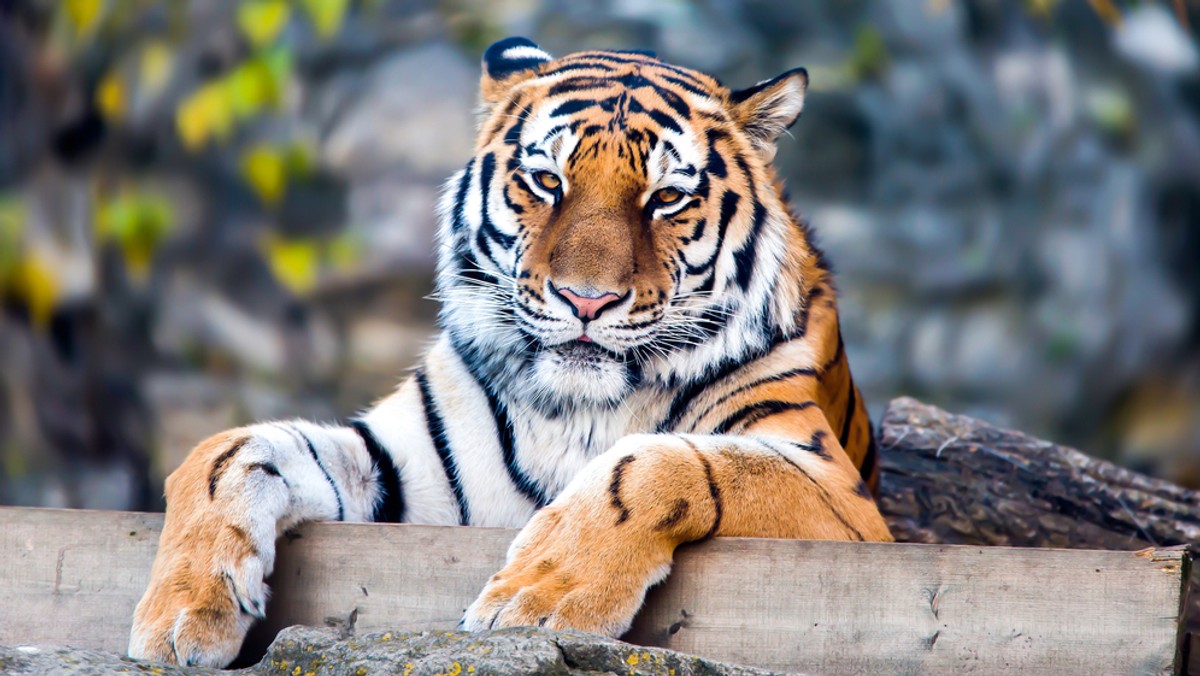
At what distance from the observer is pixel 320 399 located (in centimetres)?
464

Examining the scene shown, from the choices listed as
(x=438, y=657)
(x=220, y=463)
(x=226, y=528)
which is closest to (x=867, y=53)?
(x=220, y=463)

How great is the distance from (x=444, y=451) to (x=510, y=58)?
0.90 metres

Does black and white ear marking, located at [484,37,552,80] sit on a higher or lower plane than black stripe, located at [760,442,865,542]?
higher

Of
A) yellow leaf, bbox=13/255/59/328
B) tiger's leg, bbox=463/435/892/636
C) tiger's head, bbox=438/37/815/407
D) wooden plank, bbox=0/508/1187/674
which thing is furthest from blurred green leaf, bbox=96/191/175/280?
tiger's leg, bbox=463/435/892/636

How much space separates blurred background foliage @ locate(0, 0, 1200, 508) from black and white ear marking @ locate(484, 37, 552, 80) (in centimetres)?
196

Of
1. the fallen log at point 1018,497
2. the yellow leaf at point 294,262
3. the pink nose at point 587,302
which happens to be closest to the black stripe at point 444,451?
the pink nose at point 587,302

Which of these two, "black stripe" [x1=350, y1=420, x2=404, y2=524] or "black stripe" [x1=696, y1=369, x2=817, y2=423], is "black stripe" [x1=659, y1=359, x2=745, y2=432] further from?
"black stripe" [x1=350, y1=420, x2=404, y2=524]

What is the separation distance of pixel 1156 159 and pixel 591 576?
3.54m

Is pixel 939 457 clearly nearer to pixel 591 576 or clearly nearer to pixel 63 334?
pixel 591 576

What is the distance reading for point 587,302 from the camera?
218 centimetres

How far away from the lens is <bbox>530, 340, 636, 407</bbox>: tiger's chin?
228 centimetres

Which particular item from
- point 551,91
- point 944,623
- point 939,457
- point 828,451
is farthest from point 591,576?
point 939,457

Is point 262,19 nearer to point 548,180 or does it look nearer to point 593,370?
point 548,180

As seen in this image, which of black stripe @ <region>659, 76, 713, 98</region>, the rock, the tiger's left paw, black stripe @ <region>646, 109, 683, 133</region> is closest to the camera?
the rock
